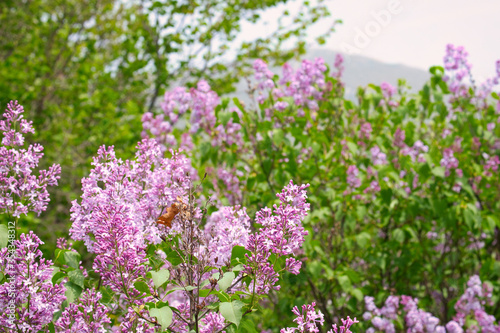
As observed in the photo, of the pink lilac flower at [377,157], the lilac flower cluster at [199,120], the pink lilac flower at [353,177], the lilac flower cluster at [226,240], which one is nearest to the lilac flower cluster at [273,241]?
the lilac flower cluster at [226,240]

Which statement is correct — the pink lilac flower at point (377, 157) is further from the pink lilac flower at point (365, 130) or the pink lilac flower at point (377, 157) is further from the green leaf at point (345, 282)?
the green leaf at point (345, 282)

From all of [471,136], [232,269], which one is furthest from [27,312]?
[471,136]

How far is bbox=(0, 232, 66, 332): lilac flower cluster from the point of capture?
160 cm

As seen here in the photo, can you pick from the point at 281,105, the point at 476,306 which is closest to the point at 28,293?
the point at 281,105

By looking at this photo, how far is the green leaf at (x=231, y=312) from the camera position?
144cm

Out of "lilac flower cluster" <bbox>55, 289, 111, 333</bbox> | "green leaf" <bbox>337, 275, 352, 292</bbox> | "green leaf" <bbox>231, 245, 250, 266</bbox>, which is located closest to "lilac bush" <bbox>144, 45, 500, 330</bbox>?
"green leaf" <bbox>337, 275, 352, 292</bbox>

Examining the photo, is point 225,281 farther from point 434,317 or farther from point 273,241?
point 434,317

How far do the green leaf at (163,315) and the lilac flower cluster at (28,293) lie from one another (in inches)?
16.5

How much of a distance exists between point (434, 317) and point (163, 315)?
10.2 ft

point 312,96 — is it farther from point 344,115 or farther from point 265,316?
point 265,316

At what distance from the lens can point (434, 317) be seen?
3.83 meters

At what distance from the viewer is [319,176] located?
12.9ft

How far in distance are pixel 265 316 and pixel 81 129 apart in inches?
Result: 191

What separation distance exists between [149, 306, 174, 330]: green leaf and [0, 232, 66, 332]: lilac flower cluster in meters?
0.42
